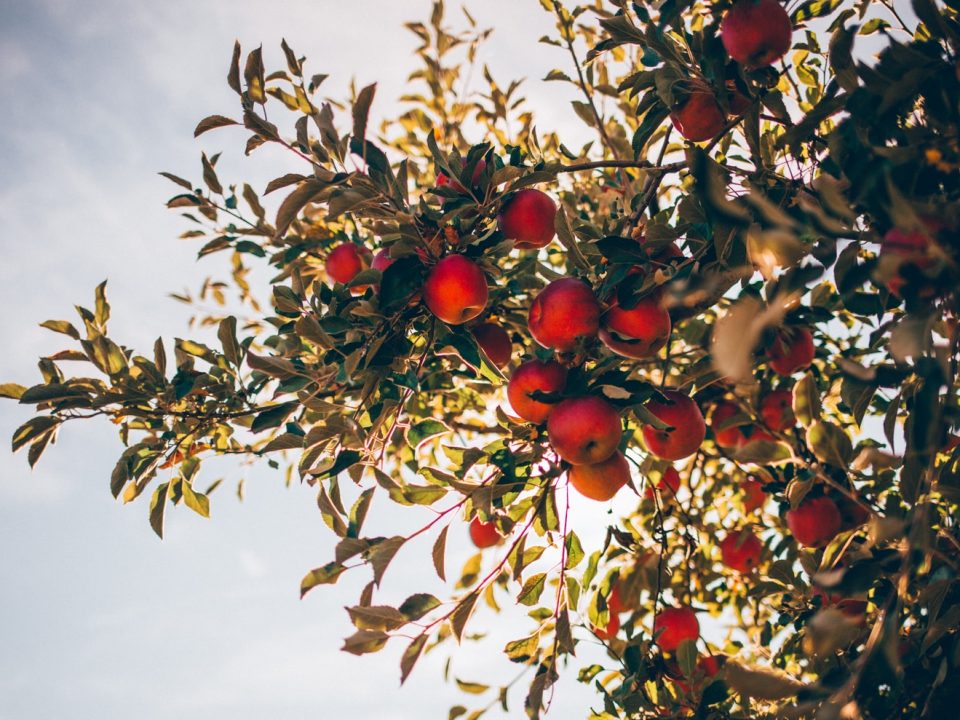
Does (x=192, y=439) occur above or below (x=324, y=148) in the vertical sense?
below

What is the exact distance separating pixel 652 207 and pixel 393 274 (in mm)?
1105

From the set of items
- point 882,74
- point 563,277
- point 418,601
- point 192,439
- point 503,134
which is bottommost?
point 418,601

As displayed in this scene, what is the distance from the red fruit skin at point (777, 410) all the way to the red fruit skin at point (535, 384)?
1397mm

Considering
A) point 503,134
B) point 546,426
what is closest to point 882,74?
point 546,426

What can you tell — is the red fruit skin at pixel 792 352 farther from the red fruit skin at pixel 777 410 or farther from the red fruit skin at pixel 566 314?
the red fruit skin at pixel 566 314

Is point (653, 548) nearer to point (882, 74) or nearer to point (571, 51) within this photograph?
point (882, 74)

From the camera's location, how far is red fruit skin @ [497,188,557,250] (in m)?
2.08

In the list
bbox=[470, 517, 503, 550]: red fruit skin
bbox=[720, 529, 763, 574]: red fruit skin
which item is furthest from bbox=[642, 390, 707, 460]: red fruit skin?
bbox=[720, 529, 763, 574]: red fruit skin

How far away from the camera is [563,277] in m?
1.93

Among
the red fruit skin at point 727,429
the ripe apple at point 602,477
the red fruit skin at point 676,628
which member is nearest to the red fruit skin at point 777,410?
the red fruit skin at point 727,429

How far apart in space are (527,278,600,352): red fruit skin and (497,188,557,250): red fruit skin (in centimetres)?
29

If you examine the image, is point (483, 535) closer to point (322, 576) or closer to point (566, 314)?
point (322, 576)

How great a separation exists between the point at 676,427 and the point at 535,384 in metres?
0.50

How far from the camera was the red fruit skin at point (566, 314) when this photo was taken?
1.80 metres
